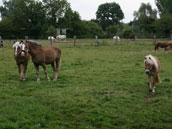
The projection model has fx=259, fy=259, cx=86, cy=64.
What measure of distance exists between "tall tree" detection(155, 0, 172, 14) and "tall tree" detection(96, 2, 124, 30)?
30.7 m

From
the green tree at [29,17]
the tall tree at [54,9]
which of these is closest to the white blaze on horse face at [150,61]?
the green tree at [29,17]

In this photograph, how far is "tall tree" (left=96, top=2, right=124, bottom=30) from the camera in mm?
104500

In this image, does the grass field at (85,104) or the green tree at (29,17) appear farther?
the green tree at (29,17)

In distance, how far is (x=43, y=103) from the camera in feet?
23.4

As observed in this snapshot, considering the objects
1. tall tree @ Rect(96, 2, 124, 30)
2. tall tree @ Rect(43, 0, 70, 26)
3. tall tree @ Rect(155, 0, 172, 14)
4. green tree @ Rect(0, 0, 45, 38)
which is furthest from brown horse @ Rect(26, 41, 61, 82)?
tall tree @ Rect(96, 2, 124, 30)

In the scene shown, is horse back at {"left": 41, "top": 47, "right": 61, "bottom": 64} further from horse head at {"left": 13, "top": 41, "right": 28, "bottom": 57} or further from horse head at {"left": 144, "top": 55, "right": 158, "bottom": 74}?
horse head at {"left": 144, "top": 55, "right": 158, "bottom": 74}

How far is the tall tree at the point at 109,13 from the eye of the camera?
343 ft

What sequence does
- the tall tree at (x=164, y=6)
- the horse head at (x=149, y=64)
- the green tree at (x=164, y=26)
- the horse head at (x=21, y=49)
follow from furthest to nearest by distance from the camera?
the tall tree at (x=164, y=6) < the green tree at (x=164, y=26) < the horse head at (x=21, y=49) < the horse head at (x=149, y=64)

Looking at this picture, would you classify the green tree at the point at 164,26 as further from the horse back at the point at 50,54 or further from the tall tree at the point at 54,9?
the horse back at the point at 50,54

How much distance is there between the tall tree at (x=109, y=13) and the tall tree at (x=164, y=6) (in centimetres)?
3074

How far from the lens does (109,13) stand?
343 ft

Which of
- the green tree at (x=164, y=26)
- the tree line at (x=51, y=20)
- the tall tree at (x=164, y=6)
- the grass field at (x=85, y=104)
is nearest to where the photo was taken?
the grass field at (x=85, y=104)

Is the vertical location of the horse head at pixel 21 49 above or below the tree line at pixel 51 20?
below

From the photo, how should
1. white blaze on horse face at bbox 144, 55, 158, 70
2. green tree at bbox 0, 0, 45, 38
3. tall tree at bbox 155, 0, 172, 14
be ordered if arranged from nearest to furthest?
1. white blaze on horse face at bbox 144, 55, 158, 70
2. green tree at bbox 0, 0, 45, 38
3. tall tree at bbox 155, 0, 172, 14
